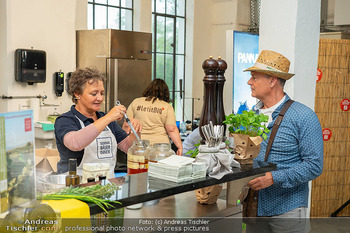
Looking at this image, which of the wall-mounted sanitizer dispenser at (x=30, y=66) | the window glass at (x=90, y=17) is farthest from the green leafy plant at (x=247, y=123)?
the window glass at (x=90, y=17)

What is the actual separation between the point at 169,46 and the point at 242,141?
7.22 meters

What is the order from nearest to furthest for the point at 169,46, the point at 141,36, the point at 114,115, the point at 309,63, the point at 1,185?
1. the point at 1,185
2. the point at 114,115
3. the point at 309,63
4. the point at 141,36
5. the point at 169,46

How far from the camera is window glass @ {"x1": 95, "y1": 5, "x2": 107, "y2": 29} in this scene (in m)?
8.02

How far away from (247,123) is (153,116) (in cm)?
316

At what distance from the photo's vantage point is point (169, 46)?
9414 millimetres

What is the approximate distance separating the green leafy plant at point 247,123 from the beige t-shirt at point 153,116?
3.08 metres

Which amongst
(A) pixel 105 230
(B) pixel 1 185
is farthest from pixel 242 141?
(B) pixel 1 185

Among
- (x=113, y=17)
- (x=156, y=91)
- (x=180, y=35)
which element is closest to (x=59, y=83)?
(x=156, y=91)

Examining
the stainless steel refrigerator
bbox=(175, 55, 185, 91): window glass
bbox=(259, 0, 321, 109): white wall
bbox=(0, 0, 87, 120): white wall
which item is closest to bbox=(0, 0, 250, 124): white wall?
bbox=(0, 0, 87, 120): white wall

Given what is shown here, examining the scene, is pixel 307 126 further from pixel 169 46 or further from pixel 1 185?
pixel 169 46

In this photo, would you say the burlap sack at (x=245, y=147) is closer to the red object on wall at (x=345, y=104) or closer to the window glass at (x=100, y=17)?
the red object on wall at (x=345, y=104)

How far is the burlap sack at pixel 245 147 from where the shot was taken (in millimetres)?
2365

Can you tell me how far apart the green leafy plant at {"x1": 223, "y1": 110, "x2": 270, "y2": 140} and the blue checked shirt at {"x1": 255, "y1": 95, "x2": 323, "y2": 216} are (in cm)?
36

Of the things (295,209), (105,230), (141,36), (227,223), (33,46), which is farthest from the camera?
(141,36)
